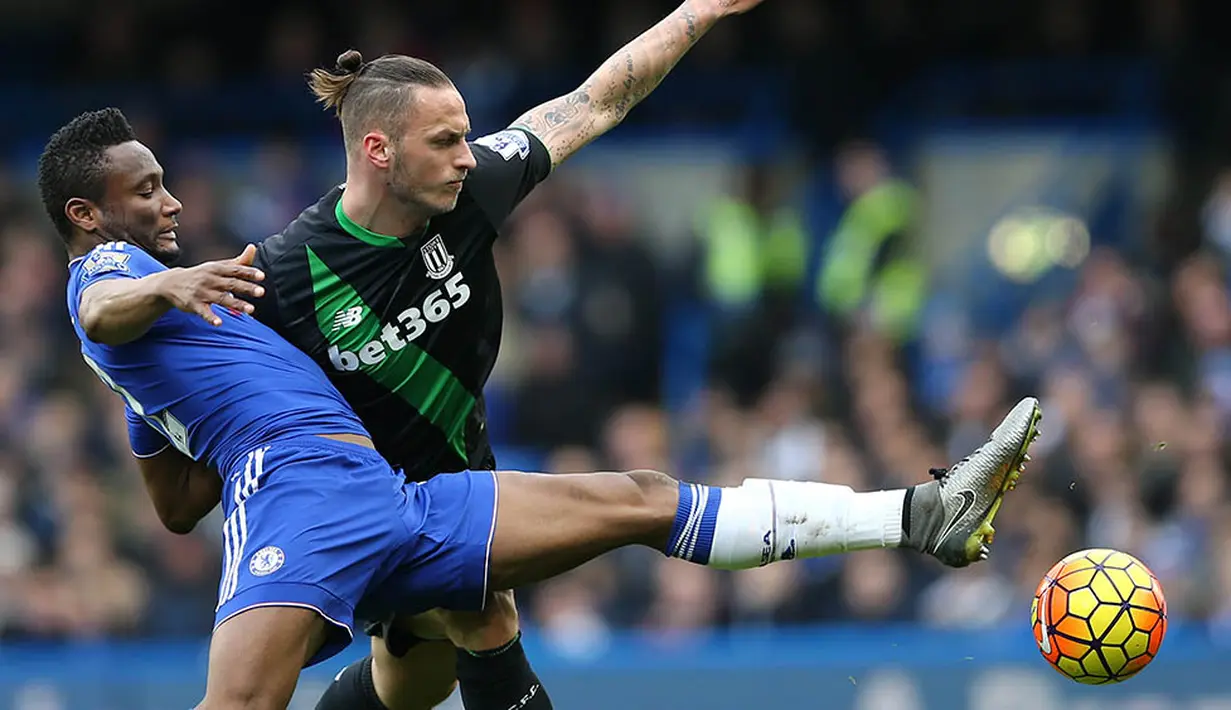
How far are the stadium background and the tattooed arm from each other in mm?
4164

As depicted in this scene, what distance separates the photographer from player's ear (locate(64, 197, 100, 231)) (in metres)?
6.62

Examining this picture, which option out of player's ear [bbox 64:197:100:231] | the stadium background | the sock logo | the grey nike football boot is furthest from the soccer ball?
the stadium background

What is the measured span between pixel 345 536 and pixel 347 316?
0.86 meters

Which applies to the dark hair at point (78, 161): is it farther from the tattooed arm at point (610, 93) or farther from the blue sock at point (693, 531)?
the blue sock at point (693, 531)

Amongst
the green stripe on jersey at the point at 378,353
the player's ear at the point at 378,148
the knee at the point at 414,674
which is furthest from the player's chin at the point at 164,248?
the knee at the point at 414,674

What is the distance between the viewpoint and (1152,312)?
12.9m

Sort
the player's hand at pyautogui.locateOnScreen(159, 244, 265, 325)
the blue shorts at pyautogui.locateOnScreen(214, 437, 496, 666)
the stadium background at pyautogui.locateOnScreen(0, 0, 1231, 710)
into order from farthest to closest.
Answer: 1. the stadium background at pyautogui.locateOnScreen(0, 0, 1231, 710)
2. the blue shorts at pyautogui.locateOnScreen(214, 437, 496, 666)
3. the player's hand at pyautogui.locateOnScreen(159, 244, 265, 325)

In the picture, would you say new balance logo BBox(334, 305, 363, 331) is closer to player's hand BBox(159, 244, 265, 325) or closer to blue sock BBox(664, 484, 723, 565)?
player's hand BBox(159, 244, 265, 325)

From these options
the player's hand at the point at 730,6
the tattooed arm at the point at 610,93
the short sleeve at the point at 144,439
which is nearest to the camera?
the short sleeve at the point at 144,439

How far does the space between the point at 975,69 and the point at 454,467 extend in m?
9.09

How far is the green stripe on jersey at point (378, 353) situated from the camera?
671 cm

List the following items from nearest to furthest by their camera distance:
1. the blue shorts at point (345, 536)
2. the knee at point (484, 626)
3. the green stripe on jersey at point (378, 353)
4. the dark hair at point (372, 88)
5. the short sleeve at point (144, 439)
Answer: the blue shorts at point (345, 536), the dark hair at point (372, 88), the green stripe on jersey at point (378, 353), the short sleeve at point (144, 439), the knee at point (484, 626)

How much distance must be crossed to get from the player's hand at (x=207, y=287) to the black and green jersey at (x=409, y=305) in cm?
70

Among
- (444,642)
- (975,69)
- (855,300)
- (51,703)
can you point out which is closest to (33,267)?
(51,703)
